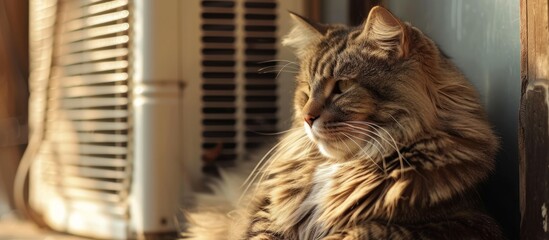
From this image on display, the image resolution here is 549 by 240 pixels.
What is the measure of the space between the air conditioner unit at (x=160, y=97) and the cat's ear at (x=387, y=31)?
2.53 ft

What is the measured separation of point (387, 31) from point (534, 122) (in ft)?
1.08

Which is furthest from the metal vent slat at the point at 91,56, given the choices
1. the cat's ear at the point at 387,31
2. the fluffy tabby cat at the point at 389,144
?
the cat's ear at the point at 387,31

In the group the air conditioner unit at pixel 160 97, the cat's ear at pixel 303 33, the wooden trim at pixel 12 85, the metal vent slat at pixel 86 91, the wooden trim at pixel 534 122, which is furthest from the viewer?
the wooden trim at pixel 12 85

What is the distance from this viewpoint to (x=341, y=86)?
58.4 inches

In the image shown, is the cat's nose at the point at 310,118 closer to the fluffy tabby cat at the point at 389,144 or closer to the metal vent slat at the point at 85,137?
the fluffy tabby cat at the point at 389,144

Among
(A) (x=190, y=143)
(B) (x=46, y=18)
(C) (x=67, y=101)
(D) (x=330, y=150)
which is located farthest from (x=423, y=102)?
(B) (x=46, y=18)

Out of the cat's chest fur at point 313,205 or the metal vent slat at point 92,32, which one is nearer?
the cat's chest fur at point 313,205

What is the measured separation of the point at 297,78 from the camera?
1744mm

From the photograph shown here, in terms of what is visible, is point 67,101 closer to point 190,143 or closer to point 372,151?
point 190,143

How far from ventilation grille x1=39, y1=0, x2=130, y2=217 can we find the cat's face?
872mm

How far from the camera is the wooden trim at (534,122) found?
4.11 ft

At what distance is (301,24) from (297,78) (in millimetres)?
132

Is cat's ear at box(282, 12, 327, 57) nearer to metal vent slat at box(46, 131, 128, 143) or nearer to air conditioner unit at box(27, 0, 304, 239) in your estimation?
air conditioner unit at box(27, 0, 304, 239)

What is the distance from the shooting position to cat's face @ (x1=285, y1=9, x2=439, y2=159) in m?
1.42
